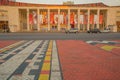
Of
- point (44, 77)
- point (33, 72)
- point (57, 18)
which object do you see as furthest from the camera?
point (57, 18)

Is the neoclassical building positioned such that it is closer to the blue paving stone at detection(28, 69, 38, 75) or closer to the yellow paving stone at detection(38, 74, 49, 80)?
the blue paving stone at detection(28, 69, 38, 75)

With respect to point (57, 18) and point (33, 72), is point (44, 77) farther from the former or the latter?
point (57, 18)

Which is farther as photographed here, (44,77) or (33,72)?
(33,72)

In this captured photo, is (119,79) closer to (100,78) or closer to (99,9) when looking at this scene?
(100,78)

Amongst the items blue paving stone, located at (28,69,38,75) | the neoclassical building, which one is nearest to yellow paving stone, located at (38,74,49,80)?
blue paving stone, located at (28,69,38,75)

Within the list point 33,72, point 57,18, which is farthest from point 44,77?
point 57,18

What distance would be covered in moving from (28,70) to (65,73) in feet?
4.28

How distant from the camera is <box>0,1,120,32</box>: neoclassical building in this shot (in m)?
69.5

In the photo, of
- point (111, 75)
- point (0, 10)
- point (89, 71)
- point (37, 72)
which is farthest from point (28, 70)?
point (0, 10)

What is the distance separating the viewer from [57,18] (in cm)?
7225

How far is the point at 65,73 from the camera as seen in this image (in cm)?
564

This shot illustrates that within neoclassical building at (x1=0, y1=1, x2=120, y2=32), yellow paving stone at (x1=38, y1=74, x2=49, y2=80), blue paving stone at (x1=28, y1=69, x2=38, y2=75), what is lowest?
yellow paving stone at (x1=38, y1=74, x2=49, y2=80)

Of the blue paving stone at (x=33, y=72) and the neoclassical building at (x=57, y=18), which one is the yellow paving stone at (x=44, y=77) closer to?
the blue paving stone at (x=33, y=72)

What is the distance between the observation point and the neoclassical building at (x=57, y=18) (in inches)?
2736
